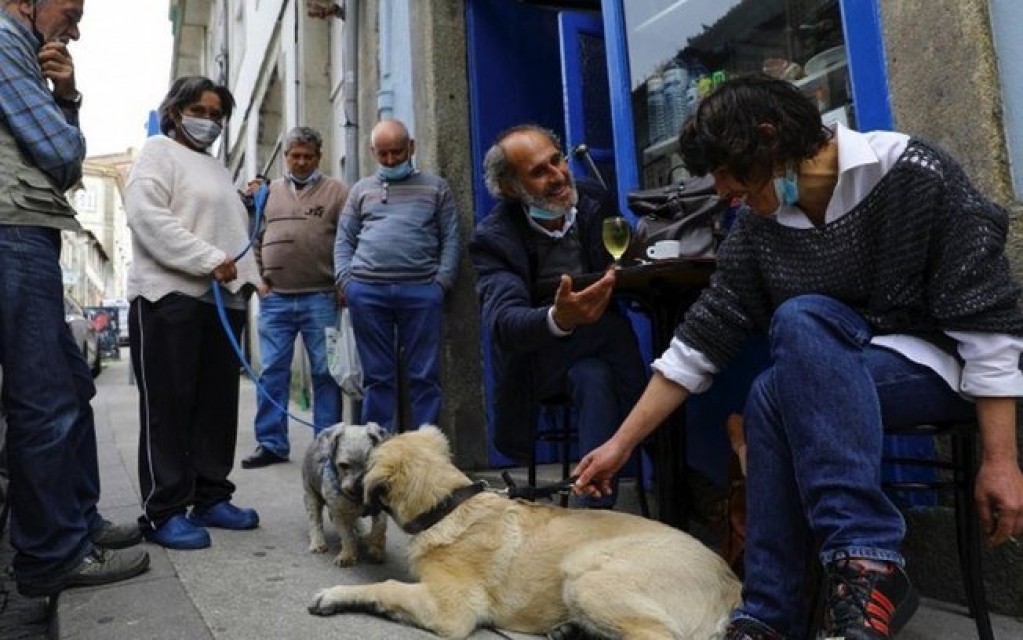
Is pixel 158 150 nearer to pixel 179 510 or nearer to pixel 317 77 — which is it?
pixel 179 510

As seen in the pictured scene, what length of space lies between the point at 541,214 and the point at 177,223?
1504 mm

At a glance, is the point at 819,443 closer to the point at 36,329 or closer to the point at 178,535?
the point at 36,329

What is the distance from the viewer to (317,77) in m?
8.41

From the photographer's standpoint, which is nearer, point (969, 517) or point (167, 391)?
point (969, 517)

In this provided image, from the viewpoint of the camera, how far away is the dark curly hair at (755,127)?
1.76m

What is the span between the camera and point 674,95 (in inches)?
152

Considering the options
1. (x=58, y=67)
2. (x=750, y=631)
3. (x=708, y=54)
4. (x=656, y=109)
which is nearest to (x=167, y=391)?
(x=58, y=67)

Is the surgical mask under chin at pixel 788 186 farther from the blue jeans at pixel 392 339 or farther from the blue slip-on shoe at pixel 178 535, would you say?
the blue jeans at pixel 392 339

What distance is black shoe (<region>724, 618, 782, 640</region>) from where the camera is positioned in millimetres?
1715

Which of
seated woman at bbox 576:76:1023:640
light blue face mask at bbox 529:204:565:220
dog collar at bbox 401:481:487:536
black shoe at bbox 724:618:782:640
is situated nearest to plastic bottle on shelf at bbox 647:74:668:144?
light blue face mask at bbox 529:204:565:220

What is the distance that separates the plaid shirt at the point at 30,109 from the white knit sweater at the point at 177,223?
54 cm

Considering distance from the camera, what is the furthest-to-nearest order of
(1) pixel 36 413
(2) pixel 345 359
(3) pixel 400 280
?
(2) pixel 345 359
(3) pixel 400 280
(1) pixel 36 413

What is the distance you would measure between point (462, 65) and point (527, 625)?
3.74 metres

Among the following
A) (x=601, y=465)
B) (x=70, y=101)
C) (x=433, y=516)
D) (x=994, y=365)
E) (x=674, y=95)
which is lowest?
(x=433, y=516)
